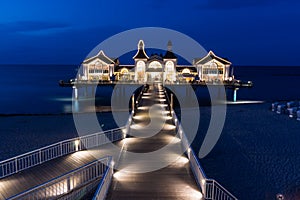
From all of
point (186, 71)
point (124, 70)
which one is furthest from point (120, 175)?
point (124, 70)

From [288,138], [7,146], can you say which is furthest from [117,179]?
[288,138]

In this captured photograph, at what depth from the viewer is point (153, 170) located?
9.58 metres

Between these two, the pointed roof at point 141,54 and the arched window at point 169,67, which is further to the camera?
the pointed roof at point 141,54

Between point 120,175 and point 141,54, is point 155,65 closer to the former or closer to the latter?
point 141,54

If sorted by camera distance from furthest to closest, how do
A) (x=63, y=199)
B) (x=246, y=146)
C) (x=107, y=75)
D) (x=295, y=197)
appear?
(x=107, y=75) < (x=246, y=146) < (x=295, y=197) < (x=63, y=199)

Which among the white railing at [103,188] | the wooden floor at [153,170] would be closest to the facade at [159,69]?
the wooden floor at [153,170]

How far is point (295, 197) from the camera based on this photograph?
10.2m

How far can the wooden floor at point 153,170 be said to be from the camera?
7.89m

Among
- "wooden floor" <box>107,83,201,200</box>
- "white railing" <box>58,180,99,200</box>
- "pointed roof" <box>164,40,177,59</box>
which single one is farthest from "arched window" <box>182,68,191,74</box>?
"white railing" <box>58,180,99,200</box>

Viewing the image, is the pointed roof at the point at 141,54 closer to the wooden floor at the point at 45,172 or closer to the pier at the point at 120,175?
the pier at the point at 120,175

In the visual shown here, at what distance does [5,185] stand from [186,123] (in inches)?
619

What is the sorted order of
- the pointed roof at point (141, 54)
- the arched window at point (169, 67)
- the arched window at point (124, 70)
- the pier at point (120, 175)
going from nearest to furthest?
1. the pier at point (120, 175)
2. the arched window at point (169, 67)
3. the pointed roof at point (141, 54)
4. the arched window at point (124, 70)

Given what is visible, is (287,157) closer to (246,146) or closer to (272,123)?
(246,146)

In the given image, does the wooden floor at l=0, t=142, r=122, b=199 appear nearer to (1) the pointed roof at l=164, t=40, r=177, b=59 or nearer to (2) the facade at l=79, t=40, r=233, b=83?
(2) the facade at l=79, t=40, r=233, b=83
